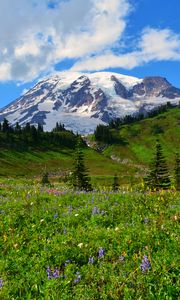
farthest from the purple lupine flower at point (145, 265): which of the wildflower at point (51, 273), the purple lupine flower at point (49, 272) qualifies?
the purple lupine flower at point (49, 272)

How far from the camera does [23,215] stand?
10.9 metres

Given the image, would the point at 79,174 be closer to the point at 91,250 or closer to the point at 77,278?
the point at 91,250

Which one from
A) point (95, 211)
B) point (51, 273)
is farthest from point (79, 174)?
point (51, 273)

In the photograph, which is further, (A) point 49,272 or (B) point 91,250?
(B) point 91,250

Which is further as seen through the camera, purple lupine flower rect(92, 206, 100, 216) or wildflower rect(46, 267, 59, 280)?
purple lupine flower rect(92, 206, 100, 216)

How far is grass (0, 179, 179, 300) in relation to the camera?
625 centimetres

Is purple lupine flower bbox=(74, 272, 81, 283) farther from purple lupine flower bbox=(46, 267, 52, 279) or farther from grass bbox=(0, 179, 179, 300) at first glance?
purple lupine flower bbox=(46, 267, 52, 279)

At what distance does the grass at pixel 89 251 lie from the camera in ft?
20.5

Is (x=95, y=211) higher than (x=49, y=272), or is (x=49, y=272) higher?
(x=95, y=211)

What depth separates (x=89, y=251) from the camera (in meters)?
8.02

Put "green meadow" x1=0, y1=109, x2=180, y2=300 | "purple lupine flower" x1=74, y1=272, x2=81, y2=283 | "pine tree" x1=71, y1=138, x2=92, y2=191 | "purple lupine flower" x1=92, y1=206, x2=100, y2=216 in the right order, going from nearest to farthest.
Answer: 1. "green meadow" x1=0, y1=109, x2=180, y2=300
2. "purple lupine flower" x1=74, y1=272, x2=81, y2=283
3. "purple lupine flower" x1=92, y1=206, x2=100, y2=216
4. "pine tree" x1=71, y1=138, x2=92, y2=191

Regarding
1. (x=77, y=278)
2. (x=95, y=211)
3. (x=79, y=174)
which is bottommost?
(x=79, y=174)

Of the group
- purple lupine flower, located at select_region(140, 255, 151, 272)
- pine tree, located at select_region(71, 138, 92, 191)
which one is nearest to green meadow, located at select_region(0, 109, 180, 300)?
purple lupine flower, located at select_region(140, 255, 151, 272)

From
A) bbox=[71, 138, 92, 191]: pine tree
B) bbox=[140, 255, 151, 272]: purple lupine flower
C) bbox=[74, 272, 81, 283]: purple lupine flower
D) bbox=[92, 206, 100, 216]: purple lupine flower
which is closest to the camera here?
bbox=[74, 272, 81, 283]: purple lupine flower
